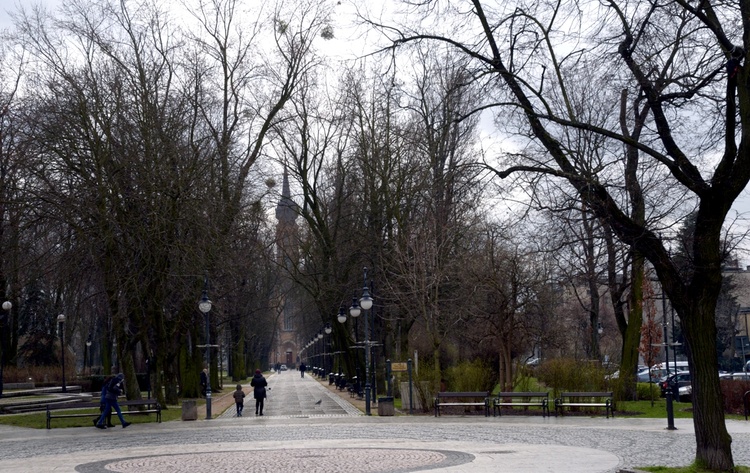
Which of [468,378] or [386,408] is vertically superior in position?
[468,378]

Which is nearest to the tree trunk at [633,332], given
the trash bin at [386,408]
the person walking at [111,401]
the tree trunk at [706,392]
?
the trash bin at [386,408]

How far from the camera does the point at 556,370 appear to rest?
3067 centimetres

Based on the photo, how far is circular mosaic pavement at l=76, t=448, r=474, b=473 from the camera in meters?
15.2

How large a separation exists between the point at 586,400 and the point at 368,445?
42.4ft

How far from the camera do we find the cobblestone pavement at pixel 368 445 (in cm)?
1558

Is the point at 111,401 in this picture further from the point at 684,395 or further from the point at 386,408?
the point at 684,395

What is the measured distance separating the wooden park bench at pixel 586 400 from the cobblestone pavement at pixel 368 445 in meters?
0.69

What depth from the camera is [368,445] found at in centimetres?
1959

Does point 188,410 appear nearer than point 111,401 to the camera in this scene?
No

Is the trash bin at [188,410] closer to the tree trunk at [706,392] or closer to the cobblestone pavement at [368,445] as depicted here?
the cobblestone pavement at [368,445]

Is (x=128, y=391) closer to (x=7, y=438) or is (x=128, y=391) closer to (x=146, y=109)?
(x=7, y=438)

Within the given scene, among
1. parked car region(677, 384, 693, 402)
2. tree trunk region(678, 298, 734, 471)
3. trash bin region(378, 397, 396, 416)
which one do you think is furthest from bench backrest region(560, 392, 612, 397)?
tree trunk region(678, 298, 734, 471)

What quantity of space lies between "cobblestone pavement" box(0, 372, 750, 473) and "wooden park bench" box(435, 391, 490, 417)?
733 mm

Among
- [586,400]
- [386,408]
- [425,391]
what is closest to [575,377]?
[586,400]
